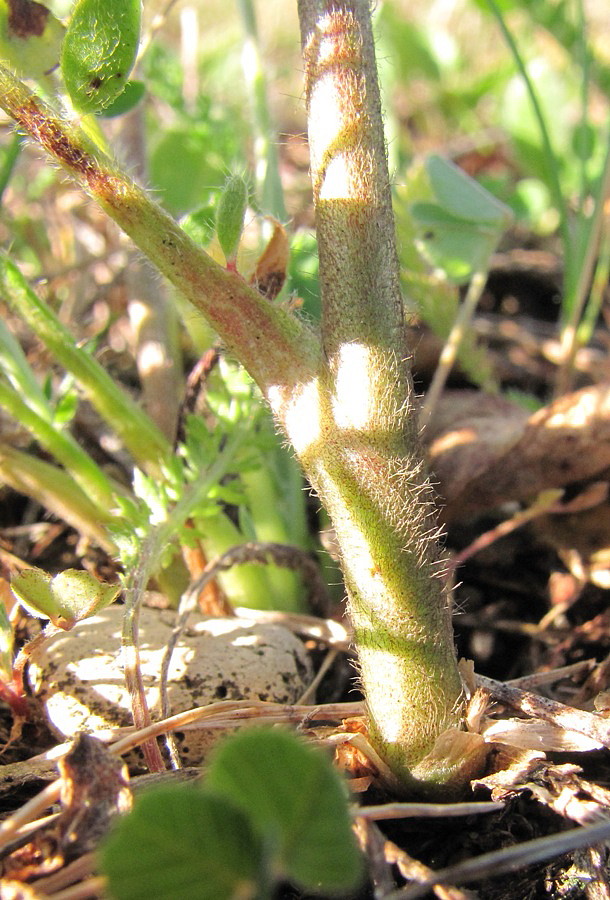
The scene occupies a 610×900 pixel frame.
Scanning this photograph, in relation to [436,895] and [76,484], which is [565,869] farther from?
[76,484]

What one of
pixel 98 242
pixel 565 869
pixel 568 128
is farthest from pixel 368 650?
pixel 568 128

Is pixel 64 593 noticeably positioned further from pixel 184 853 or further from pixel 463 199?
pixel 463 199

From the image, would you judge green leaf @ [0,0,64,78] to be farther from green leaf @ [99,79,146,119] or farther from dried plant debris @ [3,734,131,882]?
dried plant debris @ [3,734,131,882]

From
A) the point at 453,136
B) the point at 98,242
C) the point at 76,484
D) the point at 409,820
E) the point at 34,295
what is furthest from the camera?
the point at 453,136

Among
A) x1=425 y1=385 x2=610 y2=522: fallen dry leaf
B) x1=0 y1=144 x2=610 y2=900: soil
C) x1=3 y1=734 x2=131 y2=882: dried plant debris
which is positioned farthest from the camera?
x1=425 y1=385 x2=610 y2=522: fallen dry leaf

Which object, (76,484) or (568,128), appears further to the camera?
(568,128)

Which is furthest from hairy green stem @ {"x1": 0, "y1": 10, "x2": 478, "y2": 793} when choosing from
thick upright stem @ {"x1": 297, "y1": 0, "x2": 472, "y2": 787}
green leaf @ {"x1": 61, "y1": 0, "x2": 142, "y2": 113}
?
green leaf @ {"x1": 61, "y1": 0, "x2": 142, "y2": 113}
